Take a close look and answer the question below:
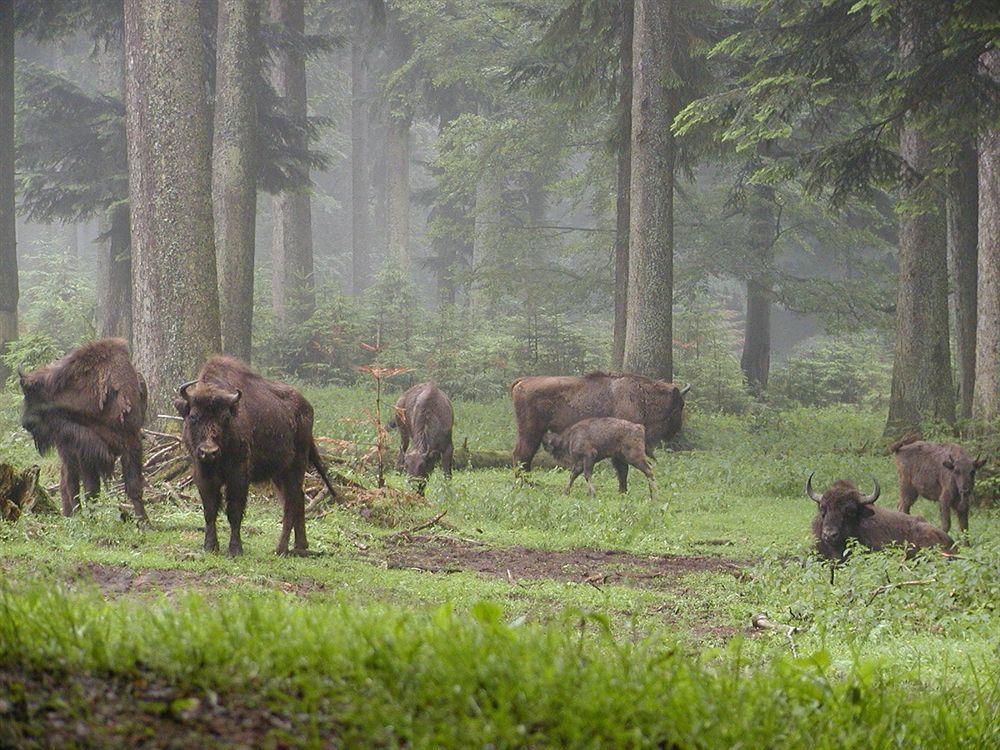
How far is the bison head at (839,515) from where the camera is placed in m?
12.6

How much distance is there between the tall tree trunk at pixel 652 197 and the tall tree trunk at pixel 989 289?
20.3 feet

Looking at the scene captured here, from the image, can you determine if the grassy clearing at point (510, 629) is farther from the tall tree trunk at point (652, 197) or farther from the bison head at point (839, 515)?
the tall tree trunk at point (652, 197)

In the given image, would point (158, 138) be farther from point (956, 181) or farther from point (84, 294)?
point (84, 294)

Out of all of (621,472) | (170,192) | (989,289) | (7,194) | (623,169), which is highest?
(623,169)

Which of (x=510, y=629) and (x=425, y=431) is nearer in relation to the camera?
(x=510, y=629)

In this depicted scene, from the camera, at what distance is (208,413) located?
409 inches

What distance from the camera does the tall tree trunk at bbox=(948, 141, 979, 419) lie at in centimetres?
2352

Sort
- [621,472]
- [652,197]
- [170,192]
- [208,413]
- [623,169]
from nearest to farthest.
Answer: [208,413]
[170,192]
[621,472]
[652,197]
[623,169]

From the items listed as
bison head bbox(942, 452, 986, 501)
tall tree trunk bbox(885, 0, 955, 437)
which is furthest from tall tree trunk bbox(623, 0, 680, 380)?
bison head bbox(942, 452, 986, 501)

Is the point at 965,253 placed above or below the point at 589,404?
above

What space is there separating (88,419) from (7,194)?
623 inches

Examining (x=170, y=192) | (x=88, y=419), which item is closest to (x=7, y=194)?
(x=170, y=192)

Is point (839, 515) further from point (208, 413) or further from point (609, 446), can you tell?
point (208, 413)

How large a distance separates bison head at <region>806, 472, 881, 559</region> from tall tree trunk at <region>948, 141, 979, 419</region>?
11.4 metres
